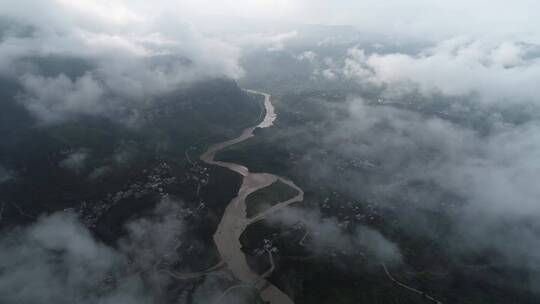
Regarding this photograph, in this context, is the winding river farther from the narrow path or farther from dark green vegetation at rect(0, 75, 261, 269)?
the narrow path

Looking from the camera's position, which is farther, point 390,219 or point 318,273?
point 390,219

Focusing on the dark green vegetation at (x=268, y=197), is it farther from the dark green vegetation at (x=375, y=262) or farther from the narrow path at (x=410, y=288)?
the narrow path at (x=410, y=288)

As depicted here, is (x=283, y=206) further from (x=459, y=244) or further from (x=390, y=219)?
(x=459, y=244)

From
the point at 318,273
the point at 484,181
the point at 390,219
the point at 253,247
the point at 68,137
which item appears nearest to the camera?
the point at 318,273

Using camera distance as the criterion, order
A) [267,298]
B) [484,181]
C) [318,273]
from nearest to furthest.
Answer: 1. [267,298]
2. [318,273]
3. [484,181]

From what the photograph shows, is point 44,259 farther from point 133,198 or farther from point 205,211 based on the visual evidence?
point 205,211

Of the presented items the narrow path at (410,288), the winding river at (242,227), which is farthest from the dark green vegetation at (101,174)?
the narrow path at (410,288)

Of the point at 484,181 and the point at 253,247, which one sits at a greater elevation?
the point at 484,181

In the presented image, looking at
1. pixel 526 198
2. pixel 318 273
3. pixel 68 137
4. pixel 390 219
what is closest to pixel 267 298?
pixel 318 273
